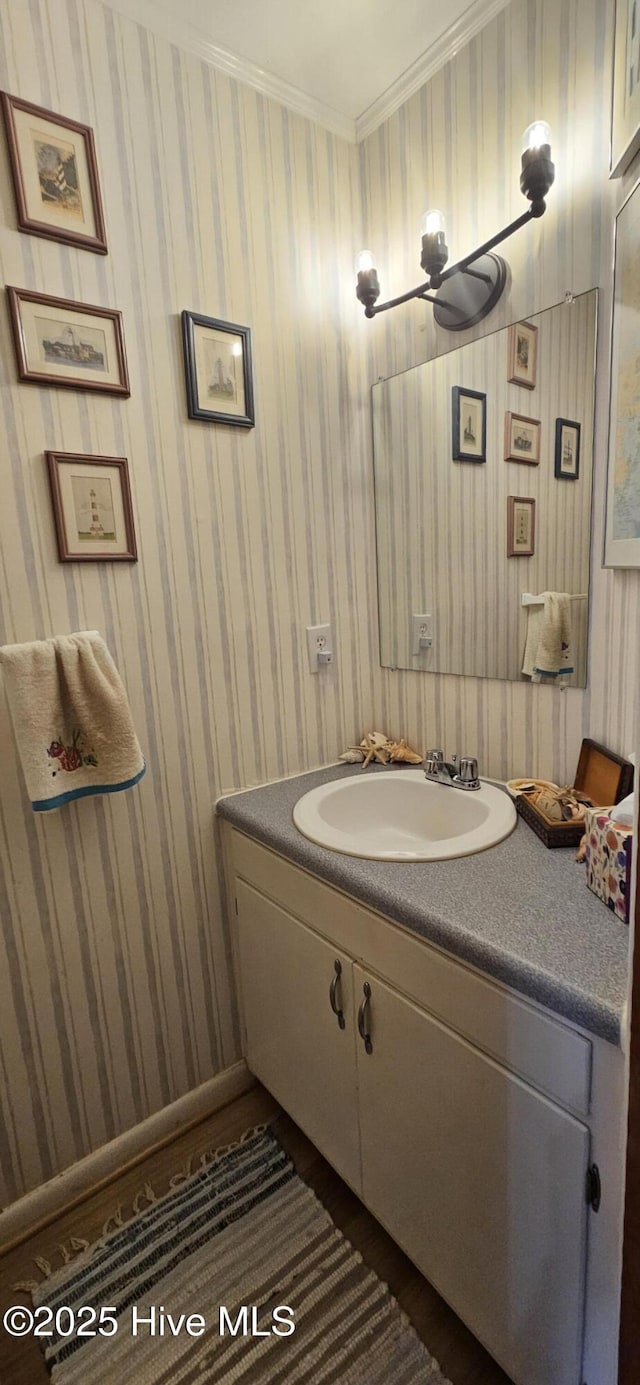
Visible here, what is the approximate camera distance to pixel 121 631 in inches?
48.4

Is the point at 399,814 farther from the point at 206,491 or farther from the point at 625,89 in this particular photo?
the point at 625,89

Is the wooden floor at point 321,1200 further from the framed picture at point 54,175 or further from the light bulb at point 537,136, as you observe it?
the light bulb at point 537,136

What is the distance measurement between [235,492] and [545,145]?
857 millimetres

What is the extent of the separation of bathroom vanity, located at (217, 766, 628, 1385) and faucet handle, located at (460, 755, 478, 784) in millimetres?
214

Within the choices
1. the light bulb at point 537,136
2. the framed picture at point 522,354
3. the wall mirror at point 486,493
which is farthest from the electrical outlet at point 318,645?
the light bulb at point 537,136

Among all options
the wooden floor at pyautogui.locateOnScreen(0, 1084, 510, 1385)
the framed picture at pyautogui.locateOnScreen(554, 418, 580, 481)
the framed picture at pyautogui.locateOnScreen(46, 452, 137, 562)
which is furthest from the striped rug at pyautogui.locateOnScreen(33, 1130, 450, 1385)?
the framed picture at pyautogui.locateOnScreen(554, 418, 580, 481)

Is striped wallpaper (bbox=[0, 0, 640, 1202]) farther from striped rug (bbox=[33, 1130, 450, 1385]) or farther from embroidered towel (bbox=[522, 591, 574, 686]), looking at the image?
striped rug (bbox=[33, 1130, 450, 1385])

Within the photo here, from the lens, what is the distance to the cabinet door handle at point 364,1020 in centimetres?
102

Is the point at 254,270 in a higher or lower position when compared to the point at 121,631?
higher

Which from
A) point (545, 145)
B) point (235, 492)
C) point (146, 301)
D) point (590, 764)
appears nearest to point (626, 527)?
point (590, 764)

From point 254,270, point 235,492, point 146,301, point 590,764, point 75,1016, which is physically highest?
point 254,270

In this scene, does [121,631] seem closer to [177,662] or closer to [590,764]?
[177,662]

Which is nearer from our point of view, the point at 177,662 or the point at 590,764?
the point at 590,764

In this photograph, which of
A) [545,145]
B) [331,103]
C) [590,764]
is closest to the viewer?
[545,145]
